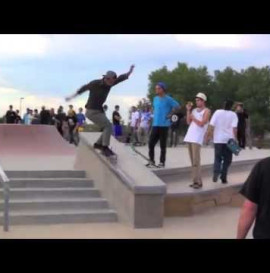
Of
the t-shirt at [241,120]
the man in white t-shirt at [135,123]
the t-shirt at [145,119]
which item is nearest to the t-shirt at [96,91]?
the t-shirt at [241,120]

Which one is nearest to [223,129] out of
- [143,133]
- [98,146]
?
[98,146]

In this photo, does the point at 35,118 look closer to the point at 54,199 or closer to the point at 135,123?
the point at 135,123

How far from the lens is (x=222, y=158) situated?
10.2 meters

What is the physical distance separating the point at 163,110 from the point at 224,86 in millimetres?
64866

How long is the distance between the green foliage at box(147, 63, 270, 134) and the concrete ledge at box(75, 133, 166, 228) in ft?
183

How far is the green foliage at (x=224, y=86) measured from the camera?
68625mm

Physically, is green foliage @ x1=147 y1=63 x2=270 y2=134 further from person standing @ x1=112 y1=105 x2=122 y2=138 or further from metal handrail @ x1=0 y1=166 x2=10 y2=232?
metal handrail @ x1=0 y1=166 x2=10 y2=232

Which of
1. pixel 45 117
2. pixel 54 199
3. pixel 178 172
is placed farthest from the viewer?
pixel 45 117

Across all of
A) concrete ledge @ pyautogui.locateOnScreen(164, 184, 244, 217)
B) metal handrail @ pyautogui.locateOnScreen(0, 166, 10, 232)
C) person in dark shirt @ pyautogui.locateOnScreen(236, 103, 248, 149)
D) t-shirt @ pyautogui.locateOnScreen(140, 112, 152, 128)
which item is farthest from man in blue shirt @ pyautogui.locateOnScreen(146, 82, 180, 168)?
t-shirt @ pyautogui.locateOnScreen(140, 112, 152, 128)

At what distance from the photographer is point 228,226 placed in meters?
8.34

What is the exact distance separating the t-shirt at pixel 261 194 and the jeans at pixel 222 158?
627 cm

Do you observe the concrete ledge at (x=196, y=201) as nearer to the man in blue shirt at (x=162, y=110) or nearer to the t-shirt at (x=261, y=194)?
the man in blue shirt at (x=162, y=110)

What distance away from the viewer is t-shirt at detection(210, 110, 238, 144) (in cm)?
989
